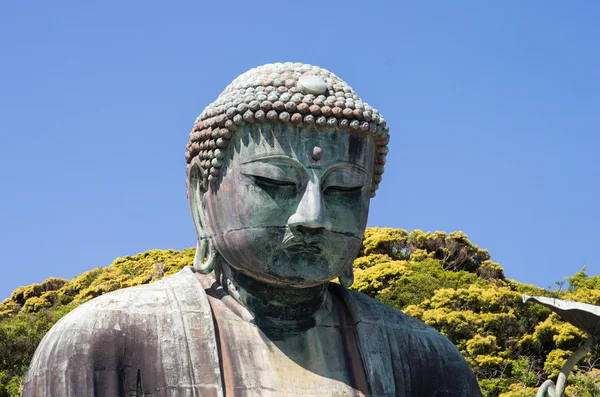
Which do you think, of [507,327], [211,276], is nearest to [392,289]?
[507,327]

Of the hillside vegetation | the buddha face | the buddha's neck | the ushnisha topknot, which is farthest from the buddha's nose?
the hillside vegetation

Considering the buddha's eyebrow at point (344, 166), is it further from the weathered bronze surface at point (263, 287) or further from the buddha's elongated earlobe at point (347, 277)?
the buddha's elongated earlobe at point (347, 277)

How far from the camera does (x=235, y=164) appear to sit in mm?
8219

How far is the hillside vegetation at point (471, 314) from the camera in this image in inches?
934

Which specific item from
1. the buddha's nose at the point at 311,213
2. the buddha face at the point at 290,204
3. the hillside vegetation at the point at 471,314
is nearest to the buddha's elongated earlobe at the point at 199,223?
the buddha face at the point at 290,204

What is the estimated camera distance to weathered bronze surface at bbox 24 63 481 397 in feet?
25.9

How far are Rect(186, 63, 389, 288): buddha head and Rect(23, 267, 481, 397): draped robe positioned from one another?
43 cm

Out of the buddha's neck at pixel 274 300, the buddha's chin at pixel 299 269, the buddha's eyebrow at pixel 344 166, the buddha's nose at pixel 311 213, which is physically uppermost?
the buddha's eyebrow at pixel 344 166

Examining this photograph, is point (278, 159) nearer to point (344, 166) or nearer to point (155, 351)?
point (344, 166)

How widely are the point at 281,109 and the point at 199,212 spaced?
1031 millimetres

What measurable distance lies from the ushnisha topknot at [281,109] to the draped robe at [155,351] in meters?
0.92

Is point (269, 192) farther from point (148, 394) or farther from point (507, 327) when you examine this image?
point (507, 327)

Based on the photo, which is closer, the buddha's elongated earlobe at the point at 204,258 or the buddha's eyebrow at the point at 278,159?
the buddha's eyebrow at the point at 278,159

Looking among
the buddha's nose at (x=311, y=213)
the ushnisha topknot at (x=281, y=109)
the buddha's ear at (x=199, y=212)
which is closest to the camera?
the buddha's nose at (x=311, y=213)
